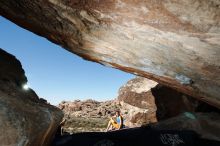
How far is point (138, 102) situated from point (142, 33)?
13.8 meters

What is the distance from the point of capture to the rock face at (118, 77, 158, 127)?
59.1ft

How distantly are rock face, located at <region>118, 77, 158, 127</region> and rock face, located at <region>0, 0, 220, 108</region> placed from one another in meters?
9.37

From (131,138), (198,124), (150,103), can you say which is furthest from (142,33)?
(150,103)

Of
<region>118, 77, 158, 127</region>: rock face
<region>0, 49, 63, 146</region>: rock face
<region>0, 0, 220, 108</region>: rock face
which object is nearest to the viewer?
<region>0, 49, 63, 146</region>: rock face

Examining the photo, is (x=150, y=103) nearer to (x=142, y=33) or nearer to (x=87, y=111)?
(x=142, y=33)

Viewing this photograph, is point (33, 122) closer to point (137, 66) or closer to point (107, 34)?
point (107, 34)

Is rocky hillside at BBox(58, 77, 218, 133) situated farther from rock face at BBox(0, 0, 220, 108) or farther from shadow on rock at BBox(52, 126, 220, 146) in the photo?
rock face at BBox(0, 0, 220, 108)

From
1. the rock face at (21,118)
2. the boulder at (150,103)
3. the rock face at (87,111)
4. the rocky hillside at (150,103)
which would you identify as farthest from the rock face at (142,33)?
the rock face at (87,111)

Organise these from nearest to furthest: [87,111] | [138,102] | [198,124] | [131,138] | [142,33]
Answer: [142,33], [131,138], [198,124], [138,102], [87,111]

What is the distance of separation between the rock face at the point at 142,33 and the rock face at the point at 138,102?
30.8ft

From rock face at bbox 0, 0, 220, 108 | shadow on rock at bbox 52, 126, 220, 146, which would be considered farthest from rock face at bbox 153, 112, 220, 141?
rock face at bbox 0, 0, 220, 108

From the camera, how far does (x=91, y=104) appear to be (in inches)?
2926

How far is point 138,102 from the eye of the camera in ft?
63.8

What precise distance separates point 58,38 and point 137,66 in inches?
98.2
